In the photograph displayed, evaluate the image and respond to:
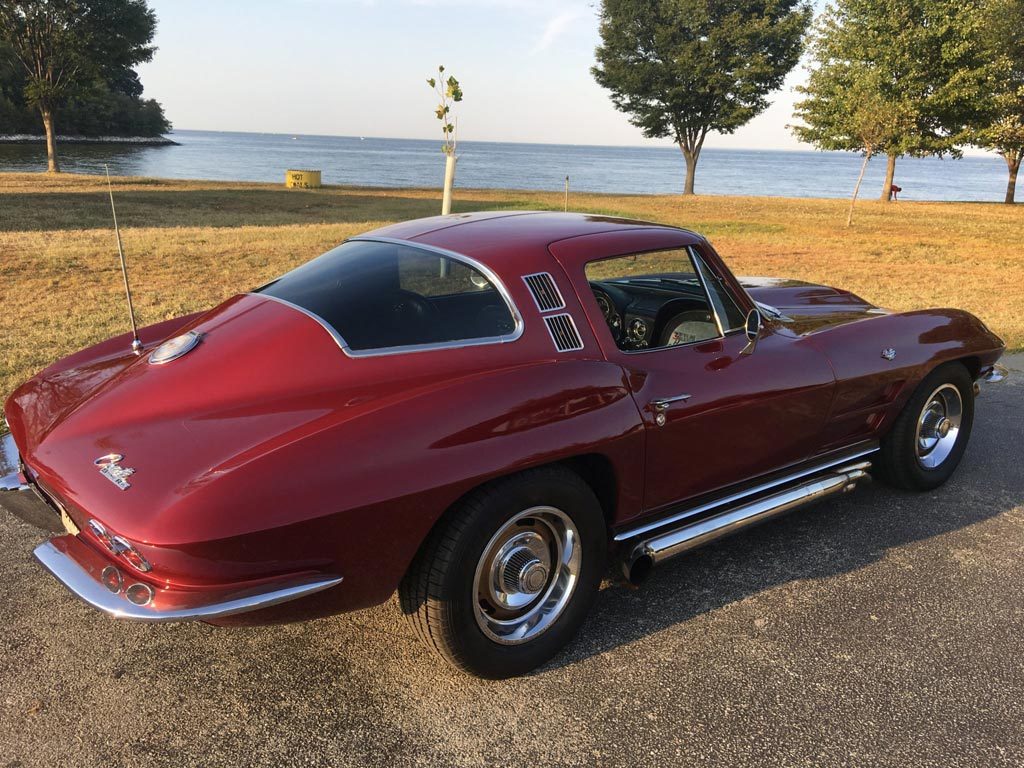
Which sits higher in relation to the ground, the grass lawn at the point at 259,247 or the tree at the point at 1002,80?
the tree at the point at 1002,80

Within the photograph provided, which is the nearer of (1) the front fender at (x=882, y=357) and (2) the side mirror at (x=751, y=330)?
(2) the side mirror at (x=751, y=330)

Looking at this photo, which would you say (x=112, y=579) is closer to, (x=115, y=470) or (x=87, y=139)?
(x=115, y=470)

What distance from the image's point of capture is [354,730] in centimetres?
231

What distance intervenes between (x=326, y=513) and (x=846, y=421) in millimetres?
2572

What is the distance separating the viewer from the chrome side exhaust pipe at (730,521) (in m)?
2.75

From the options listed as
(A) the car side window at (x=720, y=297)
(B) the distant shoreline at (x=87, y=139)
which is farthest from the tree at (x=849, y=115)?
(B) the distant shoreline at (x=87, y=139)

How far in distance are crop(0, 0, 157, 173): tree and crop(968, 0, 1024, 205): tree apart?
3270 cm

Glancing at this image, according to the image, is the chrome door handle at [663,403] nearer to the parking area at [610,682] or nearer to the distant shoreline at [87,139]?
the parking area at [610,682]

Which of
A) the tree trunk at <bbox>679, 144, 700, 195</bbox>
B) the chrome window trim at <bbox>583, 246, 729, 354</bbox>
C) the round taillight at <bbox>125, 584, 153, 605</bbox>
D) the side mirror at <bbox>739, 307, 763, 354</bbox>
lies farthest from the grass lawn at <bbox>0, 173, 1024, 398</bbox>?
the tree trunk at <bbox>679, 144, 700, 195</bbox>

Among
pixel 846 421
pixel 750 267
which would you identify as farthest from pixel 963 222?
pixel 846 421

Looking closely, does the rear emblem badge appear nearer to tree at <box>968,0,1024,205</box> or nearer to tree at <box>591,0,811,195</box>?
tree at <box>968,0,1024,205</box>

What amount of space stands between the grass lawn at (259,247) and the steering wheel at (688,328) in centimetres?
456

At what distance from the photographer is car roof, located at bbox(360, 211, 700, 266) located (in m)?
2.88

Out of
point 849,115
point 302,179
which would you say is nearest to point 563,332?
point 849,115
